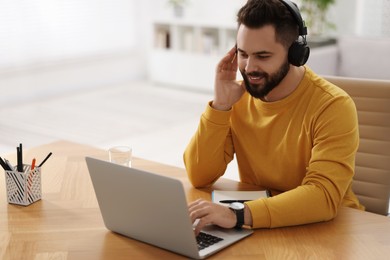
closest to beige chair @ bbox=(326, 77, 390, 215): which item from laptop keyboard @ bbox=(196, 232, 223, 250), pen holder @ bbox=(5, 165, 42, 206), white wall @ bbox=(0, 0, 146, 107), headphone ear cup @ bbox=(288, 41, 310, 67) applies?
headphone ear cup @ bbox=(288, 41, 310, 67)

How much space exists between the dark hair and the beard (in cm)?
6

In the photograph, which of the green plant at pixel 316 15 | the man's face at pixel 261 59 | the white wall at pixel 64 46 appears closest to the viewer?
the man's face at pixel 261 59

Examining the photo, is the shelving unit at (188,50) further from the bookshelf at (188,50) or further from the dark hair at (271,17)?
the dark hair at (271,17)

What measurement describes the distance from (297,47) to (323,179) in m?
0.35

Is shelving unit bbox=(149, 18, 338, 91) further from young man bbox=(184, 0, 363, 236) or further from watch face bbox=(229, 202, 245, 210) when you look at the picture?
watch face bbox=(229, 202, 245, 210)

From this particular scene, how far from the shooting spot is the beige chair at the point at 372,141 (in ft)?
5.89

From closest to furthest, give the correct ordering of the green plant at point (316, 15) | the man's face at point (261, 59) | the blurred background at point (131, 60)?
the man's face at point (261, 59), the blurred background at point (131, 60), the green plant at point (316, 15)

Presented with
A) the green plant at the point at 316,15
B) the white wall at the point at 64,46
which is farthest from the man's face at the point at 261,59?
the white wall at the point at 64,46

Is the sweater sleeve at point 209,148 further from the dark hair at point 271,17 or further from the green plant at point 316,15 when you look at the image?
the green plant at point 316,15

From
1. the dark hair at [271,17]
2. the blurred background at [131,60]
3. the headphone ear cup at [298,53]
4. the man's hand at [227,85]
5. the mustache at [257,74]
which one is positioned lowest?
the blurred background at [131,60]

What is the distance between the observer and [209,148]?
1756 millimetres

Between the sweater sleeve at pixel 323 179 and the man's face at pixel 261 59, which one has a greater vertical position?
the man's face at pixel 261 59

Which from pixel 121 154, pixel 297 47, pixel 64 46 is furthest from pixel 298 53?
pixel 64 46

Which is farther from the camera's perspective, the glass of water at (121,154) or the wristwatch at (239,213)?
the glass of water at (121,154)
